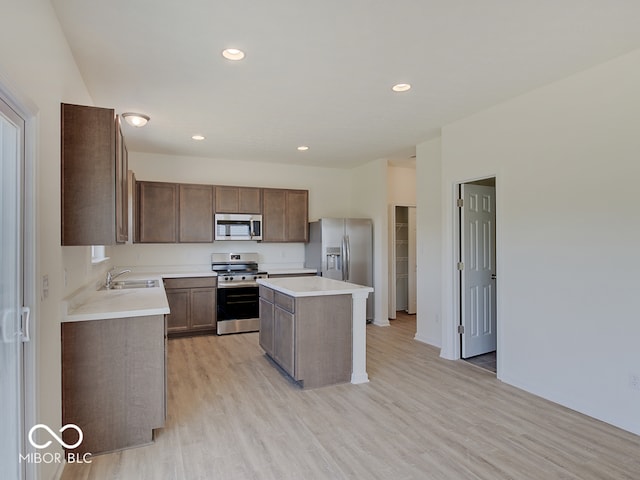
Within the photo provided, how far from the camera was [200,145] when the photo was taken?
17.4 feet

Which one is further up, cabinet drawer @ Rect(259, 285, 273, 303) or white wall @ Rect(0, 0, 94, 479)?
white wall @ Rect(0, 0, 94, 479)

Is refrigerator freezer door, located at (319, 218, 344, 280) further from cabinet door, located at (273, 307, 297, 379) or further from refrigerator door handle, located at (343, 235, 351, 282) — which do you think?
cabinet door, located at (273, 307, 297, 379)

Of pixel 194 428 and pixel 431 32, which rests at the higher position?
pixel 431 32

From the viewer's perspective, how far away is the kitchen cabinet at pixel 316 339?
353 cm

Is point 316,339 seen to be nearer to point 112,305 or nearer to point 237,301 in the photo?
point 112,305

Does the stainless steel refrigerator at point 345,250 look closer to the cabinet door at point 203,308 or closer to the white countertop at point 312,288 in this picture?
the cabinet door at point 203,308

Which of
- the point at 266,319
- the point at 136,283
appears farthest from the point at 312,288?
the point at 136,283

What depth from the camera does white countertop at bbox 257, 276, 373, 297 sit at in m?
3.52

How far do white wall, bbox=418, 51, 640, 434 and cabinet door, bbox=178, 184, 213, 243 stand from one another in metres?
3.81

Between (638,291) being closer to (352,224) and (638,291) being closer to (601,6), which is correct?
(601,6)

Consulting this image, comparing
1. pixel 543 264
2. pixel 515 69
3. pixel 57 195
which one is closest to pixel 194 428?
pixel 57 195

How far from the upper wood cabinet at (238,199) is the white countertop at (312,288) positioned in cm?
199

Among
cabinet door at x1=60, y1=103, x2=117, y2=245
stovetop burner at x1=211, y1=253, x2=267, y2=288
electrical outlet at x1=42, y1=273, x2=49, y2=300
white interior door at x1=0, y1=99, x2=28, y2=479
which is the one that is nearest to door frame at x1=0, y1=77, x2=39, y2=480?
white interior door at x1=0, y1=99, x2=28, y2=479

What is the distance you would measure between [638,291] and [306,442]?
8.38ft
